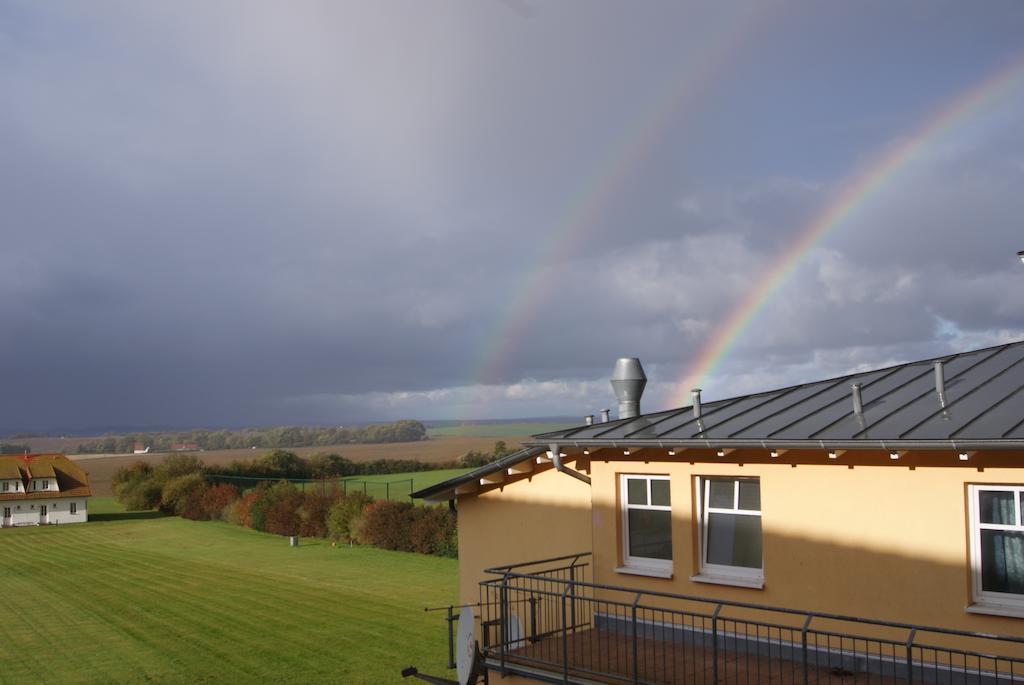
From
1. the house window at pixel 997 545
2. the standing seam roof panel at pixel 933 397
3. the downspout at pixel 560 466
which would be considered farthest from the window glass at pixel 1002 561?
the downspout at pixel 560 466

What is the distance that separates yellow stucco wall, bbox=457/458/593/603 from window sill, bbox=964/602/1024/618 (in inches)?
246

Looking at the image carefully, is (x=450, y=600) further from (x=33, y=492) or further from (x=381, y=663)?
(x=33, y=492)

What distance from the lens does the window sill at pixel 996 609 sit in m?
→ 9.34

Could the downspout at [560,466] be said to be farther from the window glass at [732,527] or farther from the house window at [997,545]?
the house window at [997,545]

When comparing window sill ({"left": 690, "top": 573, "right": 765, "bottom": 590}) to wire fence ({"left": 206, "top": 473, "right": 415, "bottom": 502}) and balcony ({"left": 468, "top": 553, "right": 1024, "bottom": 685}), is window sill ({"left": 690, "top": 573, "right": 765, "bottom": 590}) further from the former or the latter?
wire fence ({"left": 206, "top": 473, "right": 415, "bottom": 502})

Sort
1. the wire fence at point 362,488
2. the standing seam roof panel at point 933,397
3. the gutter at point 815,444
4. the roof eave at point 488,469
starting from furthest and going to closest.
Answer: the wire fence at point 362,488 < the roof eave at point 488,469 < the standing seam roof panel at point 933,397 < the gutter at point 815,444

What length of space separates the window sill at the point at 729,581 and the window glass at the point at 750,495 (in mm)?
1015

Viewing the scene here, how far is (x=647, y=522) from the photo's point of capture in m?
13.3

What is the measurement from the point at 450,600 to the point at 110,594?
1580cm

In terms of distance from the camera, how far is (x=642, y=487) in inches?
527

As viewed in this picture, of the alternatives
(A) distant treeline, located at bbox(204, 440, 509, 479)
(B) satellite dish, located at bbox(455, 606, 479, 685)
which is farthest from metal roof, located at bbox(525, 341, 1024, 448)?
(A) distant treeline, located at bbox(204, 440, 509, 479)

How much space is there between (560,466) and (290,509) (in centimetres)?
4921

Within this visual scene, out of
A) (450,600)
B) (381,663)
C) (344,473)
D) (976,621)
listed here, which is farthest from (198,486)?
(976,621)

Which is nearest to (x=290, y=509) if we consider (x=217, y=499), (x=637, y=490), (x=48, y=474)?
(x=217, y=499)
